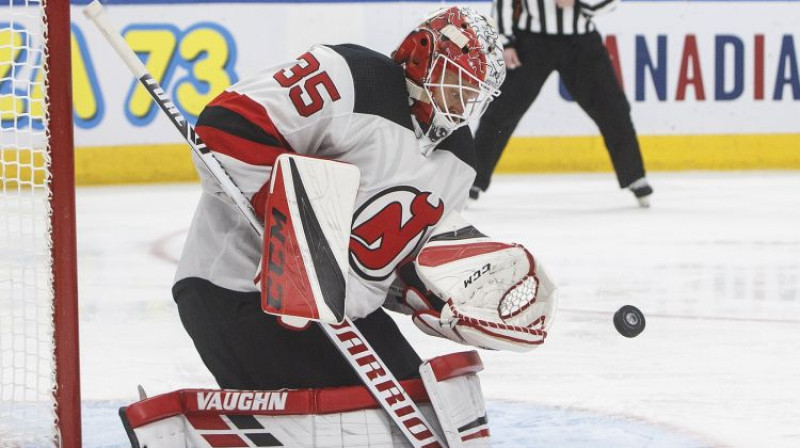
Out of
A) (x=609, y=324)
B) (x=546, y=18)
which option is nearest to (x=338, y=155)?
(x=609, y=324)

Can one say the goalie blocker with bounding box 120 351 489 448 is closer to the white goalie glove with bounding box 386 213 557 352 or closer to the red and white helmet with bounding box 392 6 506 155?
the white goalie glove with bounding box 386 213 557 352

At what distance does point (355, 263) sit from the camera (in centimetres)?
182

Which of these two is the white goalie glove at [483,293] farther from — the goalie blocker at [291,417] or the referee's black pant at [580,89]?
the referee's black pant at [580,89]

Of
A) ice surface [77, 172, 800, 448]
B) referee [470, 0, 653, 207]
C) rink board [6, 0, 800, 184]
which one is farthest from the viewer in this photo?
rink board [6, 0, 800, 184]

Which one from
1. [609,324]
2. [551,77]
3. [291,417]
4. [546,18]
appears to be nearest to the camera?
[291,417]

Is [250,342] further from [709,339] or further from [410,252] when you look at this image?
[709,339]

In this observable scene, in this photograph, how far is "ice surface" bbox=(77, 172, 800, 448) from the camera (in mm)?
2178

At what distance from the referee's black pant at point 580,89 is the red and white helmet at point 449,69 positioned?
3246 millimetres

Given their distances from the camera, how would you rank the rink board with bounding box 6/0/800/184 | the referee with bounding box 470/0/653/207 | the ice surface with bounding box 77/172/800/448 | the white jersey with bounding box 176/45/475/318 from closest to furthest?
the white jersey with bounding box 176/45/475/318, the ice surface with bounding box 77/172/800/448, the referee with bounding box 470/0/653/207, the rink board with bounding box 6/0/800/184

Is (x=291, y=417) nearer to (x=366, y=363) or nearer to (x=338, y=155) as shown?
(x=366, y=363)

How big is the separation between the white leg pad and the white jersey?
14 centimetres

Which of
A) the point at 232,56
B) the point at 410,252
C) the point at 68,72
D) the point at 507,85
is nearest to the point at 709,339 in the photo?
the point at 410,252

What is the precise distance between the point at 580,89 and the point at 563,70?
10cm

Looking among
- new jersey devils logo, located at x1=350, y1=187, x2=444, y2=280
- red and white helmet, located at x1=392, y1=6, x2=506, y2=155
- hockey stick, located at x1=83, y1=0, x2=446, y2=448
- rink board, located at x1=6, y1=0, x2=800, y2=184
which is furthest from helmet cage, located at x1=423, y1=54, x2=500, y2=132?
rink board, located at x1=6, y1=0, x2=800, y2=184
